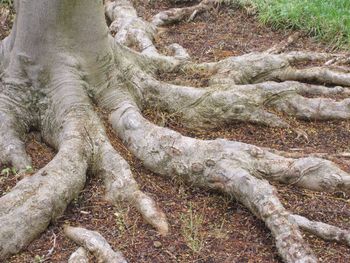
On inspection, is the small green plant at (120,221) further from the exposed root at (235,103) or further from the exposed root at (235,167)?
the exposed root at (235,103)

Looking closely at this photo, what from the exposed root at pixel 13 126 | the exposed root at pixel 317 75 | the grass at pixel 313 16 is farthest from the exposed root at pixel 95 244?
the grass at pixel 313 16

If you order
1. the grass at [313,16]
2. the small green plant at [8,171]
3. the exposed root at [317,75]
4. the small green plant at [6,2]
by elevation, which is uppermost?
the small green plant at [8,171]

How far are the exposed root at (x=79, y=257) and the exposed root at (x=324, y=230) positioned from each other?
1.30 meters

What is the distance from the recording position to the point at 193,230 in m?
3.80

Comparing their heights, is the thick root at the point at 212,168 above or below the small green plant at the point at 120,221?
above

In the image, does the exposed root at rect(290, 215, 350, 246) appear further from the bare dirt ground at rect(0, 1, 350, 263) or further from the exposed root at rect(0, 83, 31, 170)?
the exposed root at rect(0, 83, 31, 170)

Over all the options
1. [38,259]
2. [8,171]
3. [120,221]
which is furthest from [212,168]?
[8,171]

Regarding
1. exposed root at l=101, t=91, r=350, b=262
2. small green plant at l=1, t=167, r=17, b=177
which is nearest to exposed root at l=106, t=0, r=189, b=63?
exposed root at l=101, t=91, r=350, b=262

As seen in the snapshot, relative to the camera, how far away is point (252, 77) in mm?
5820

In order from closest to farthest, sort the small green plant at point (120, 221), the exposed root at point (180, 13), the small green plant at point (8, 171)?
the small green plant at point (120, 221) < the small green plant at point (8, 171) < the exposed root at point (180, 13)

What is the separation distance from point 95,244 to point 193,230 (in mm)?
635

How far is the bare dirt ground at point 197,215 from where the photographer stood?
364 cm

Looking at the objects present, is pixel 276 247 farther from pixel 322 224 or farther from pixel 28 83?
pixel 28 83

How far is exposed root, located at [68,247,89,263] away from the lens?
3529 mm
